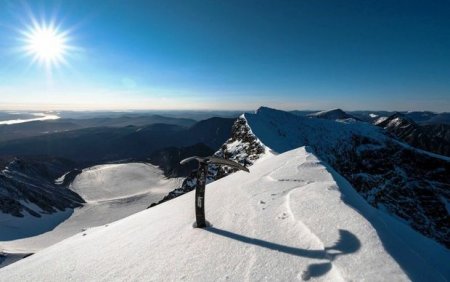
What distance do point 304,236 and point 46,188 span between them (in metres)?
138

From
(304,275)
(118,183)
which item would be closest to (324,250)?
(304,275)

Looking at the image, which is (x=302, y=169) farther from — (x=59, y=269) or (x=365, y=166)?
(x=365, y=166)

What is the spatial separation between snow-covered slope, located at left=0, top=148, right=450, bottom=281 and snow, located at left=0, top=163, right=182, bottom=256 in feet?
179

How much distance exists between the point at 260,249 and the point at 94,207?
11865cm

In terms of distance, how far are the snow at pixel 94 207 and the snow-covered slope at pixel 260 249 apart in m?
54.5

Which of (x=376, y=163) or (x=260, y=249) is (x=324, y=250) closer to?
(x=260, y=249)

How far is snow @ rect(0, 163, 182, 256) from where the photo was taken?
72.8 metres

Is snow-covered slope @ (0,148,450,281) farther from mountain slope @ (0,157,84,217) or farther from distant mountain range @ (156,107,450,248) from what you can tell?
mountain slope @ (0,157,84,217)

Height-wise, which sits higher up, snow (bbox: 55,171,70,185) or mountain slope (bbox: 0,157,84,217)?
mountain slope (bbox: 0,157,84,217)

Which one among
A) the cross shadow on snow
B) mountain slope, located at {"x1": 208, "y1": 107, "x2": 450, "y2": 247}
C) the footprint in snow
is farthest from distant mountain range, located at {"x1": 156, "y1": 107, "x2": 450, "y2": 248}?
the footprint in snow

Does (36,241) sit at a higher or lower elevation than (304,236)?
lower

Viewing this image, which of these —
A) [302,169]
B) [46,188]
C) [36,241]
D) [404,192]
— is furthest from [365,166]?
[46,188]

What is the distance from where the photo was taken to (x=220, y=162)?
696 cm

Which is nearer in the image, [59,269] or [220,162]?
[59,269]
